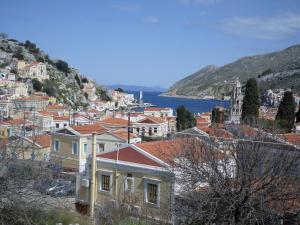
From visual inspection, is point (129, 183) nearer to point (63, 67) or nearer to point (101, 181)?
point (101, 181)

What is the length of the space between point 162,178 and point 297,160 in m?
6.35

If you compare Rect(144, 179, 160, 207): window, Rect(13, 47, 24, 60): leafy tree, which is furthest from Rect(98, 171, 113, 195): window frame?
Rect(13, 47, 24, 60): leafy tree

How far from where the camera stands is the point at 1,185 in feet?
19.1

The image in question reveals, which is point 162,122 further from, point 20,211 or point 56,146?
point 20,211

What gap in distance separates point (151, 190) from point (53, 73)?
10197cm

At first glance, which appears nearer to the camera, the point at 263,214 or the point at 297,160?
the point at 263,214

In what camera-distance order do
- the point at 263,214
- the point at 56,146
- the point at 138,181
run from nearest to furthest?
the point at 263,214
the point at 138,181
the point at 56,146

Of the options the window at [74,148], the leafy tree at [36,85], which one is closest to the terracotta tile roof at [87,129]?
the window at [74,148]

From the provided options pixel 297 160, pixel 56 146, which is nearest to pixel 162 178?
pixel 297 160

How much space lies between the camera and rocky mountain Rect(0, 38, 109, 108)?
9844 centimetres

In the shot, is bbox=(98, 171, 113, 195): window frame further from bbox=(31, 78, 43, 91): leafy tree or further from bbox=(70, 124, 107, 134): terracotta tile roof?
bbox=(31, 78, 43, 91): leafy tree

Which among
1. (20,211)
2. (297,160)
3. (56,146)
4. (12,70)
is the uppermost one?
(12,70)

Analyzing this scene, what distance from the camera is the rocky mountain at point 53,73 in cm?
9844

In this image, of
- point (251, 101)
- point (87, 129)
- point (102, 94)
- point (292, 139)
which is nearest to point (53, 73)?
point (102, 94)
